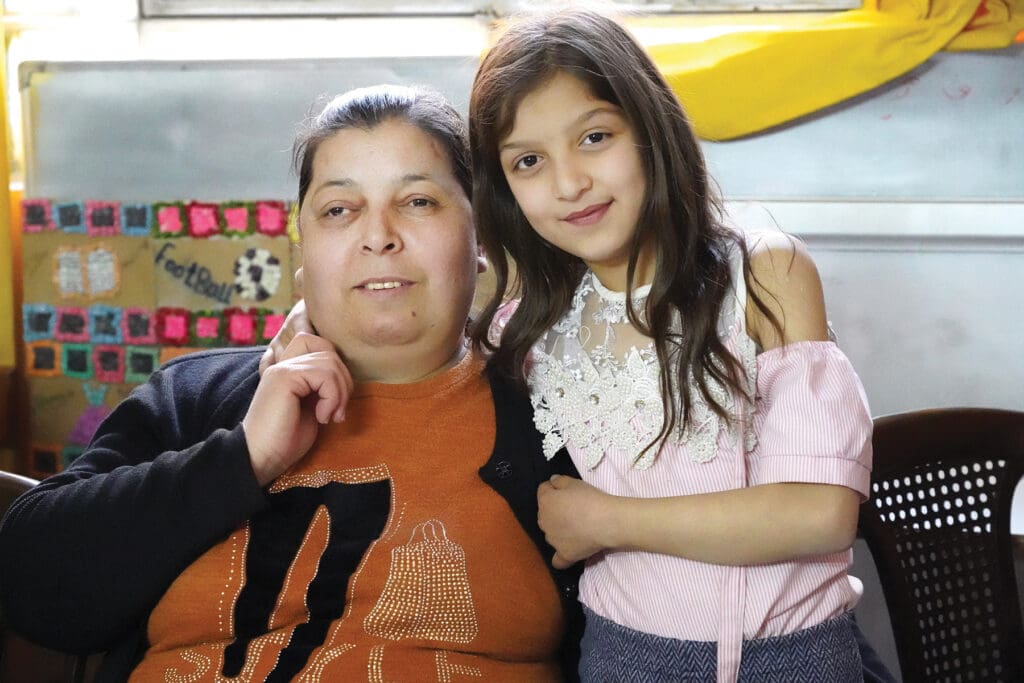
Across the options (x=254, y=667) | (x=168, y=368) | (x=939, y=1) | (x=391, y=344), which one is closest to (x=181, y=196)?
(x=168, y=368)

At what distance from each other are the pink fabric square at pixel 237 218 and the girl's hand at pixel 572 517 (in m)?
1.52

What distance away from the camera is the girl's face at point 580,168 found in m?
1.39

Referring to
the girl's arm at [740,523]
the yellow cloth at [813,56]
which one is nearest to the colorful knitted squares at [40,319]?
the yellow cloth at [813,56]

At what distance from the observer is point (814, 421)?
4.28 ft

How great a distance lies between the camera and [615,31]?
1.46 m

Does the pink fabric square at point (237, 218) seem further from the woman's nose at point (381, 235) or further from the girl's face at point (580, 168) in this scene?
the girl's face at point (580, 168)

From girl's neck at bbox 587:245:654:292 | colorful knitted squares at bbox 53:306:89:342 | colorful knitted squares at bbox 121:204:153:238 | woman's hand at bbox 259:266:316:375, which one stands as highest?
girl's neck at bbox 587:245:654:292

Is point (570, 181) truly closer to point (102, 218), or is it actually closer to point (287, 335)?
point (287, 335)

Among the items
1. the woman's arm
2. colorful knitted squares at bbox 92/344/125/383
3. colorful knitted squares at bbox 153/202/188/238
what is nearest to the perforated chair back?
the woman's arm

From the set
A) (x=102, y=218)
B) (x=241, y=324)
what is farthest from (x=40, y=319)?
(x=241, y=324)

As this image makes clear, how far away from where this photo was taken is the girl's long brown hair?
1.38 m

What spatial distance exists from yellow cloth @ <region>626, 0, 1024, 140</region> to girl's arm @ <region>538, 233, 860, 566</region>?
1251mm

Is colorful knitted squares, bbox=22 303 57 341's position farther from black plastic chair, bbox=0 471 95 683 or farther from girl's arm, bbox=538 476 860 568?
girl's arm, bbox=538 476 860 568

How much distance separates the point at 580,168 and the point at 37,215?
1953 millimetres
